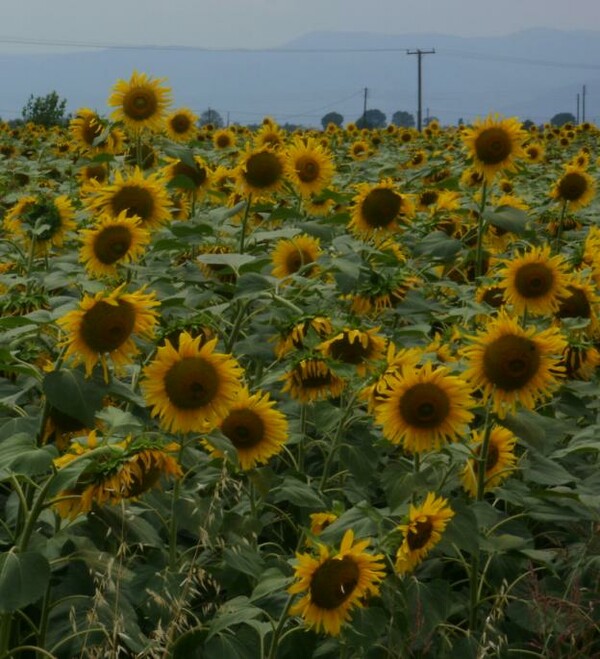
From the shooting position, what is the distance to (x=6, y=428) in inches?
101

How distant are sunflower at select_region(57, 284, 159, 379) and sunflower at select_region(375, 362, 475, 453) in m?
0.59

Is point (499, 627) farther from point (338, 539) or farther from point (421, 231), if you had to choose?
point (421, 231)

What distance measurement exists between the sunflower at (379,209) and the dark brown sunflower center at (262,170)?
356 millimetres

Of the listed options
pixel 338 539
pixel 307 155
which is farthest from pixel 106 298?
pixel 307 155

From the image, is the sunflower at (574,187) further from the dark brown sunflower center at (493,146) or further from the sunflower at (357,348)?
the sunflower at (357,348)

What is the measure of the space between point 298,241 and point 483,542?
74.1 inches

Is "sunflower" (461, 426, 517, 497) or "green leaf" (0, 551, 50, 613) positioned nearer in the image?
"green leaf" (0, 551, 50, 613)

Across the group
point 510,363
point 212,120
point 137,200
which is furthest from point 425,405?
point 212,120

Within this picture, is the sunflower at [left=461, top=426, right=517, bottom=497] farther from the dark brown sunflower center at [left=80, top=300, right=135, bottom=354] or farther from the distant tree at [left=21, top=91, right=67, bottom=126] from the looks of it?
the distant tree at [left=21, top=91, right=67, bottom=126]

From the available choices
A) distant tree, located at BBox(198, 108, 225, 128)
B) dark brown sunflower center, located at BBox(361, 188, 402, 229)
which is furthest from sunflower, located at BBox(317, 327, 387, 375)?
distant tree, located at BBox(198, 108, 225, 128)

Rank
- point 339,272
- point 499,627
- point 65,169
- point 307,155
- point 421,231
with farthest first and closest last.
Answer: point 65,169
point 421,231
point 307,155
point 339,272
point 499,627

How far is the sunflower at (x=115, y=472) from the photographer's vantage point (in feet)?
7.24

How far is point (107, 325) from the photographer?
2418 mm

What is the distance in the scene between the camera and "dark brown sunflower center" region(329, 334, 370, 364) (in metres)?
3.05
